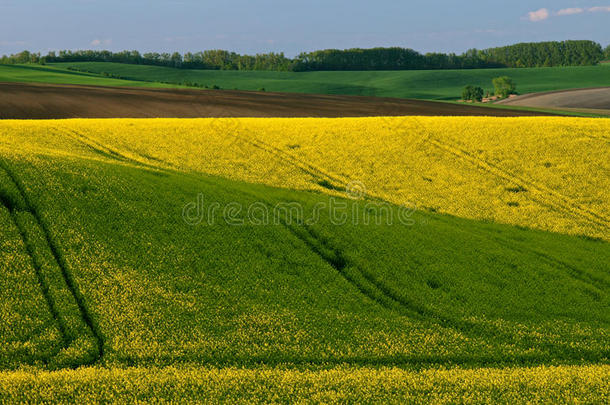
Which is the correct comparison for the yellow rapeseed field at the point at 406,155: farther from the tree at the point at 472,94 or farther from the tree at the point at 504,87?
the tree at the point at 504,87

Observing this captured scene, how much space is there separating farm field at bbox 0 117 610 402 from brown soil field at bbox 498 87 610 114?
169 feet

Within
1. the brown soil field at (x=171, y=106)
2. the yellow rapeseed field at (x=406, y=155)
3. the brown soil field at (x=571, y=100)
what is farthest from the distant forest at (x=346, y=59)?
the yellow rapeseed field at (x=406, y=155)

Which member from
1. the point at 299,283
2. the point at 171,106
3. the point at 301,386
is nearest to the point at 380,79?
the point at 171,106

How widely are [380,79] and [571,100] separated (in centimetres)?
4356

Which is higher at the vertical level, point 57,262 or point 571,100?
point 571,100

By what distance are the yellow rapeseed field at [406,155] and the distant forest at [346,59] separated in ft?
305

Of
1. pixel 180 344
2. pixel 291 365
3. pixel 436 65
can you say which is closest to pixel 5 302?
pixel 180 344

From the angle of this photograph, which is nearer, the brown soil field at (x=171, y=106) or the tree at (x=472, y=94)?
the brown soil field at (x=171, y=106)

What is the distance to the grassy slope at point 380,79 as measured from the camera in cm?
8700

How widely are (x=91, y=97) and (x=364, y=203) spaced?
3018 centimetres

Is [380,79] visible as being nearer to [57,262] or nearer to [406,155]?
[406,155]

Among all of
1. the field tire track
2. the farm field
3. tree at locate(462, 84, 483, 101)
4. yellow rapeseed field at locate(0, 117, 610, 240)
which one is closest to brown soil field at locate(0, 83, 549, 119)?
yellow rapeseed field at locate(0, 117, 610, 240)

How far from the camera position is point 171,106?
36688 millimetres

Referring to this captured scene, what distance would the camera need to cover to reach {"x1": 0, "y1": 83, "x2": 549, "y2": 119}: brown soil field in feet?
107
